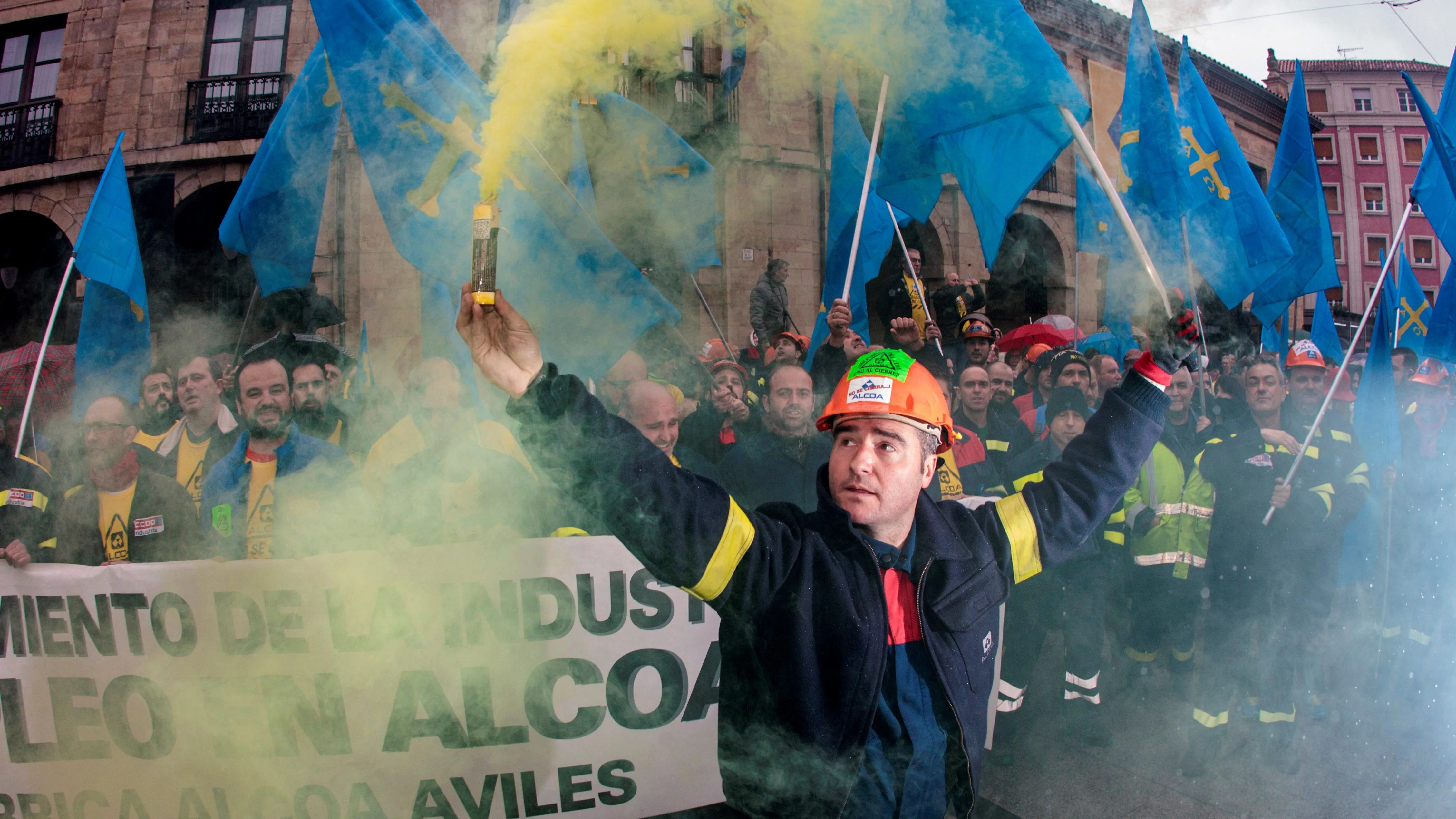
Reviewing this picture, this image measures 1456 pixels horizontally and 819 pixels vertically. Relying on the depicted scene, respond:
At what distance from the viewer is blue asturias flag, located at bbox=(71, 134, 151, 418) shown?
4.39 meters

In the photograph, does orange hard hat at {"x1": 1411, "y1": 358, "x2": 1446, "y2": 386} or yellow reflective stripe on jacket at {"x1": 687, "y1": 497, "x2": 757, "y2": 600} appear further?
orange hard hat at {"x1": 1411, "y1": 358, "x2": 1446, "y2": 386}

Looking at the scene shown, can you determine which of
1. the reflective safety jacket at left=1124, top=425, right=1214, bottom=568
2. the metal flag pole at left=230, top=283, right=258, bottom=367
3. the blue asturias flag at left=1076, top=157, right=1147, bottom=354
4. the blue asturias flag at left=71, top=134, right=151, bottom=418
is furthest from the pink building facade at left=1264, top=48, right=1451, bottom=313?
the blue asturias flag at left=71, top=134, right=151, bottom=418

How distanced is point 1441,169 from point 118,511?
7516 millimetres

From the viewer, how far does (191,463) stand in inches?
155

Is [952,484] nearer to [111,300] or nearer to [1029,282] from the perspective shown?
[111,300]

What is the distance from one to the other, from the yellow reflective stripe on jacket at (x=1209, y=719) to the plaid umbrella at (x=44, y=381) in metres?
6.16

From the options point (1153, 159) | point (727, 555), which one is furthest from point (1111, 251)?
point (727, 555)

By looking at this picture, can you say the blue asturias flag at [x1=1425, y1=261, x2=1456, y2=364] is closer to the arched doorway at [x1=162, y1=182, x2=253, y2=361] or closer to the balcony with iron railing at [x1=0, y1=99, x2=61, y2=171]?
the arched doorway at [x1=162, y1=182, x2=253, y2=361]

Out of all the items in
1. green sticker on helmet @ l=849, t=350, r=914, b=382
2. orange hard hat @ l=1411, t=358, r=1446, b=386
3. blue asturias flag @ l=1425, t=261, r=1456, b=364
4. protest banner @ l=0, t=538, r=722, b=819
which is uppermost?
blue asturias flag @ l=1425, t=261, r=1456, b=364

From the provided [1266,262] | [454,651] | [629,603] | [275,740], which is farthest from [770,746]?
[1266,262]

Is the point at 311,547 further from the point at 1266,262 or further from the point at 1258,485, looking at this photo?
the point at 1266,262

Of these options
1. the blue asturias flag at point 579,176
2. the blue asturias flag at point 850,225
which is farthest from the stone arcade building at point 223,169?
the blue asturias flag at point 579,176

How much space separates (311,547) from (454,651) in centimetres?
82

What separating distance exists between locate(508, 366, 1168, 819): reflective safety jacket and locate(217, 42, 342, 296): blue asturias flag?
3233mm
